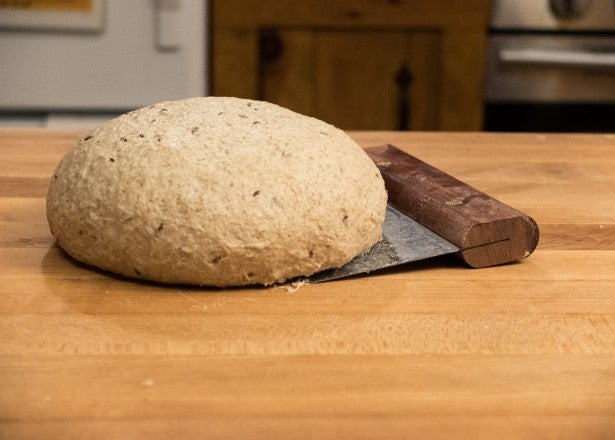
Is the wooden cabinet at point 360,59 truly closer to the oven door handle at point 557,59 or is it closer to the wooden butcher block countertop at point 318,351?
the oven door handle at point 557,59

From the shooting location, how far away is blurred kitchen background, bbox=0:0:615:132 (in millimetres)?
1986

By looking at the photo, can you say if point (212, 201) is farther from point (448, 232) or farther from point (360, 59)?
point (360, 59)

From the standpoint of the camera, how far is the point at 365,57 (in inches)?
82.6

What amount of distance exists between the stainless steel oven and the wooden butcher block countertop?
45.0 inches

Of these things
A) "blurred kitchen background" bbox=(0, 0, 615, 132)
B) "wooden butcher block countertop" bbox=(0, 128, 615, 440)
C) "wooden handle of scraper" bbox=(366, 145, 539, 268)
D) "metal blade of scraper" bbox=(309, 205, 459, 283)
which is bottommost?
"wooden butcher block countertop" bbox=(0, 128, 615, 440)

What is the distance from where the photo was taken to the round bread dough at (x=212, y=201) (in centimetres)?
82

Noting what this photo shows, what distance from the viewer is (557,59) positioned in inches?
80.4

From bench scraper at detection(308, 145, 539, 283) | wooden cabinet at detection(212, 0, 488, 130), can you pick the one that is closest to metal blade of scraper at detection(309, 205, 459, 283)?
bench scraper at detection(308, 145, 539, 283)

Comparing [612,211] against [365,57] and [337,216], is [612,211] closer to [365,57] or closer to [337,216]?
[337,216]

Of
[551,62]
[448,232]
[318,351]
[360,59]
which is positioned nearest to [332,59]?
[360,59]

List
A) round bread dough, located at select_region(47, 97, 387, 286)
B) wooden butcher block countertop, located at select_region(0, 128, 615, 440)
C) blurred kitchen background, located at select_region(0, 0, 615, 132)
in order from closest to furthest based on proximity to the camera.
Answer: wooden butcher block countertop, located at select_region(0, 128, 615, 440) → round bread dough, located at select_region(47, 97, 387, 286) → blurred kitchen background, located at select_region(0, 0, 615, 132)

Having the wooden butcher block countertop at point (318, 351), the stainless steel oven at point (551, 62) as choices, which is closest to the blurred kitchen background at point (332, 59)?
the stainless steel oven at point (551, 62)

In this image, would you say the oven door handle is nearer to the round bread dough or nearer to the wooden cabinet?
the wooden cabinet

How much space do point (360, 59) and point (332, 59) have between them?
2.6 inches
